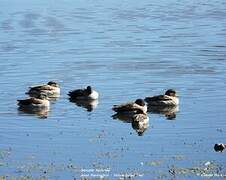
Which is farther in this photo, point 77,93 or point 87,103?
point 77,93

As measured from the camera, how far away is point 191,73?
4238 cm

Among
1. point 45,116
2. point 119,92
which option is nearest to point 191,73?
point 119,92

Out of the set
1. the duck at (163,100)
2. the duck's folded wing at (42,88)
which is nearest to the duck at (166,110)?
the duck at (163,100)

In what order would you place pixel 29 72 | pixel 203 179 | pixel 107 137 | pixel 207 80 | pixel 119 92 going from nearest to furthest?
pixel 203 179 < pixel 107 137 < pixel 119 92 < pixel 207 80 < pixel 29 72

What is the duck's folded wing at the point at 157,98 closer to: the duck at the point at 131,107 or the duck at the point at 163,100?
the duck at the point at 163,100

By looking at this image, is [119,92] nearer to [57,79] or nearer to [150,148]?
[57,79]

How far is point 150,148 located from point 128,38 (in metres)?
32.5

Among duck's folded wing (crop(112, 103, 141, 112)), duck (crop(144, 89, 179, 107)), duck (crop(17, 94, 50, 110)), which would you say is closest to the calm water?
duck (crop(17, 94, 50, 110))

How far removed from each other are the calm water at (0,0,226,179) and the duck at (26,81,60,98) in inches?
27.6

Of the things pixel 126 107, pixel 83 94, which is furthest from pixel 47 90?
pixel 126 107

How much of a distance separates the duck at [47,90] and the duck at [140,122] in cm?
684

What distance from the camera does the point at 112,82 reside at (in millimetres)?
39875

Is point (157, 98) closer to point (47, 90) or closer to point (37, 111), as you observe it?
point (37, 111)

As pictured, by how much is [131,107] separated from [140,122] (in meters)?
2.45
